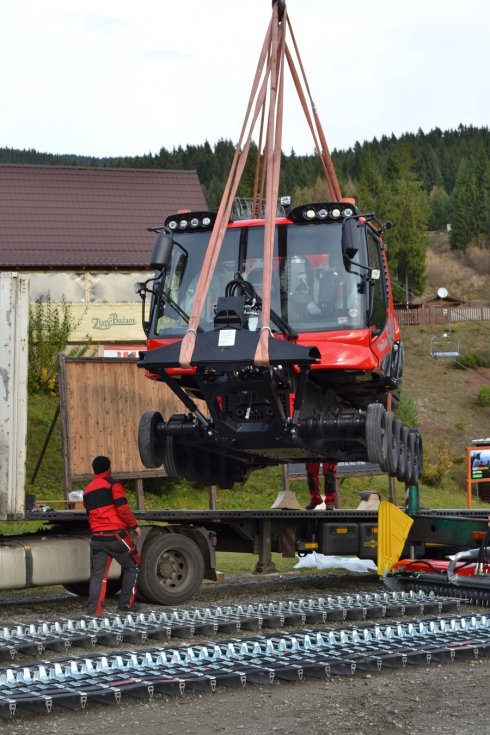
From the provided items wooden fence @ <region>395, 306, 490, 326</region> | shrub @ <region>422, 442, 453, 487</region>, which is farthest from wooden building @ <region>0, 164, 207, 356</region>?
wooden fence @ <region>395, 306, 490, 326</region>

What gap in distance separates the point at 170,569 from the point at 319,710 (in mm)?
6154

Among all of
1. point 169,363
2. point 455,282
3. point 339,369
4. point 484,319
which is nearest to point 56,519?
point 169,363

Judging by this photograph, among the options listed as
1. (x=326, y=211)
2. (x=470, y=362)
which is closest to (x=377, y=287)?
(x=326, y=211)

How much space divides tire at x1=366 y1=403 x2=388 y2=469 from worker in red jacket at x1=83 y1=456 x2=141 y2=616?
2.69 m

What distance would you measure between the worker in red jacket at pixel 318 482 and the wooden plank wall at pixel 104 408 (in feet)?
9.69

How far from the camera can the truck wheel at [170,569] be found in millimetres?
13430

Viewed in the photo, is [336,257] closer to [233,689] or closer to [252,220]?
[252,220]

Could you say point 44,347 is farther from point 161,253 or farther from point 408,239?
point 408,239

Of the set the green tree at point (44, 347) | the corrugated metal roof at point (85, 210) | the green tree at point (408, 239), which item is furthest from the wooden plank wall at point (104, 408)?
the green tree at point (408, 239)

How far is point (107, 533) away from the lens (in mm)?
12773

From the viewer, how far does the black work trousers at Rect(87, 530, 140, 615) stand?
41.7 ft

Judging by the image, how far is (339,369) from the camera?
11859mm

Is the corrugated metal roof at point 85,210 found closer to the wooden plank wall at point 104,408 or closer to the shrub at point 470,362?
the wooden plank wall at point 104,408

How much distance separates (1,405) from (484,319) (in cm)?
7086
